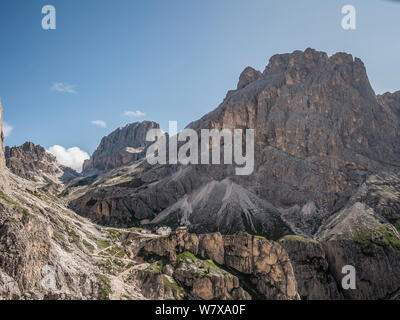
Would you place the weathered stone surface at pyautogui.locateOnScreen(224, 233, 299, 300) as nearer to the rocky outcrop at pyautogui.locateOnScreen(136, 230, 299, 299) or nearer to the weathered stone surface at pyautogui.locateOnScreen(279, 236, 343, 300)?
the rocky outcrop at pyautogui.locateOnScreen(136, 230, 299, 299)

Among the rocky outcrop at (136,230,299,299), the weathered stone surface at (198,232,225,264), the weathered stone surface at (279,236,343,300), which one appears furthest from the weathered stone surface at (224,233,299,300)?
the weathered stone surface at (279,236,343,300)

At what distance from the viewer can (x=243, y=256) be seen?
14000cm

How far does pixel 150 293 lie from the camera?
104m

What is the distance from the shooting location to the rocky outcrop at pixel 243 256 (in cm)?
12988

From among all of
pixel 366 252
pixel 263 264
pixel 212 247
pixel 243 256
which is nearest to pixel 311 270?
pixel 366 252

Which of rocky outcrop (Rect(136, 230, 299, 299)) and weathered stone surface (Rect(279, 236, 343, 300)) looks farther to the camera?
weathered stone surface (Rect(279, 236, 343, 300))

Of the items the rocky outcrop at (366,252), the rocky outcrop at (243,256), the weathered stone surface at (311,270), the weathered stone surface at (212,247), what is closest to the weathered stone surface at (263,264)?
the rocky outcrop at (243,256)

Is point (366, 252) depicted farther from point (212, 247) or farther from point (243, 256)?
point (212, 247)

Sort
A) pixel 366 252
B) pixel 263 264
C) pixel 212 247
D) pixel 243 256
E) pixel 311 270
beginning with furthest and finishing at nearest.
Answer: pixel 366 252 < pixel 311 270 < pixel 212 247 < pixel 243 256 < pixel 263 264

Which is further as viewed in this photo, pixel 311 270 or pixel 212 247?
pixel 311 270

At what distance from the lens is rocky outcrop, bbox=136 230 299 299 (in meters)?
130

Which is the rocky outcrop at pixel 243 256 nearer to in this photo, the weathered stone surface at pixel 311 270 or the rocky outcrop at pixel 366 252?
the weathered stone surface at pixel 311 270
